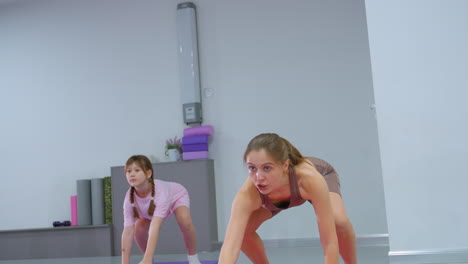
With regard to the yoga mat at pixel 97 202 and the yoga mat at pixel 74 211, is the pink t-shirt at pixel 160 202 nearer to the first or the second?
the yoga mat at pixel 97 202

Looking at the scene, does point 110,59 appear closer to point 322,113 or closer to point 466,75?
point 322,113

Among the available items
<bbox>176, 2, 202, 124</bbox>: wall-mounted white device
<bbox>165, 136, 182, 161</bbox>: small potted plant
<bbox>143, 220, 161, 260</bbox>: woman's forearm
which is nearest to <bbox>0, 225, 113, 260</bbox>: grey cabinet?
<bbox>165, 136, 182, 161</bbox>: small potted plant

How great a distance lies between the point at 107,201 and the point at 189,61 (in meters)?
2.13

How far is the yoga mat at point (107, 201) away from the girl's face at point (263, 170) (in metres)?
5.18

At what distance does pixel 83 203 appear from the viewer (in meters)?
7.21

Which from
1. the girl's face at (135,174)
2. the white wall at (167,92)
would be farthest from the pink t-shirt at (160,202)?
the white wall at (167,92)

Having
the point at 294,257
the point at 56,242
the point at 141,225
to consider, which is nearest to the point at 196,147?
the point at 294,257

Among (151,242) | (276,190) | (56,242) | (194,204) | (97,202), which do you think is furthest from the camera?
(56,242)

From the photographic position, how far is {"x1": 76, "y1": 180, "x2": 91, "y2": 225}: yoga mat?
7215mm

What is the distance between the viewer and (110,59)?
25.7ft

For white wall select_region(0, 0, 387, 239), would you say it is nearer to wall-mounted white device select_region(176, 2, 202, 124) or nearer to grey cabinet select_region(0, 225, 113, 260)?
wall-mounted white device select_region(176, 2, 202, 124)

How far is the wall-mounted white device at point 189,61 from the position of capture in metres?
7.22

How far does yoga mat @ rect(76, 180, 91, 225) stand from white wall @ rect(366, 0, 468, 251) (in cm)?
444

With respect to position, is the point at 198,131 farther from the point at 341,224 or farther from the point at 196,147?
the point at 341,224
